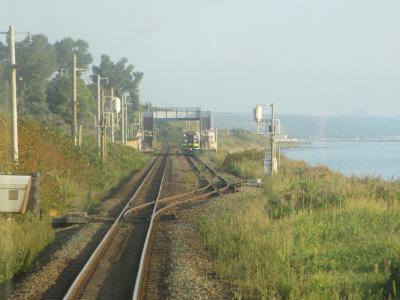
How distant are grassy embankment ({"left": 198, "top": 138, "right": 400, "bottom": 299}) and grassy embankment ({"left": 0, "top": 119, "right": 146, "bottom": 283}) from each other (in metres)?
3.82

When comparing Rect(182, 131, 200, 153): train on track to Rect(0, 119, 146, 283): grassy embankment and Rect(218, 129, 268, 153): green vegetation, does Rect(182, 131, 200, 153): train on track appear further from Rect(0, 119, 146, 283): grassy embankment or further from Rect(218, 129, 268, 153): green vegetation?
Rect(0, 119, 146, 283): grassy embankment

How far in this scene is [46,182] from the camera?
2105 cm

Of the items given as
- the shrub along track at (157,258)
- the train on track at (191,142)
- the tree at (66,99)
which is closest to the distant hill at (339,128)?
the tree at (66,99)

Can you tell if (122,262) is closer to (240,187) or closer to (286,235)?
(286,235)

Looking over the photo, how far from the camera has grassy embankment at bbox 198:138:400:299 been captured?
9633mm

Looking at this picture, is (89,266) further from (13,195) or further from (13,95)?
(13,95)

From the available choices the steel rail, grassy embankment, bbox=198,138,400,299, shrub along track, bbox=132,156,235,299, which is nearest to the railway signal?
shrub along track, bbox=132,156,235,299

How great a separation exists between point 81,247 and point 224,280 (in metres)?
4.41

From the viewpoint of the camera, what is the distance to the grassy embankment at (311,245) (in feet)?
31.6

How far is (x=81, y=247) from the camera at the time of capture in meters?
13.7

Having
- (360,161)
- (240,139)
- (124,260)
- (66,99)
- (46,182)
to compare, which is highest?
(66,99)

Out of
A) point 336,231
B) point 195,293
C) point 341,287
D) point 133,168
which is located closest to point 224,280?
point 195,293

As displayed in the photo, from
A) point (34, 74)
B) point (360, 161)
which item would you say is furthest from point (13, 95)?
point (34, 74)

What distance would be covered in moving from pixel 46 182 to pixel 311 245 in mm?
11266
